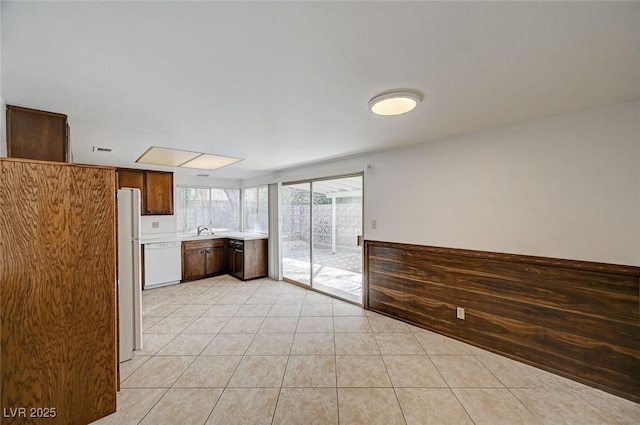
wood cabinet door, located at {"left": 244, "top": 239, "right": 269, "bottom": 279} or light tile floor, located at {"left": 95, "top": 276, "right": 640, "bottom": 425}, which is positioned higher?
wood cabinet door, located at {"left": 244, "top": 239, "right": 269, "bottom": 279}

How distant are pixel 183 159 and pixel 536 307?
4.77 meters

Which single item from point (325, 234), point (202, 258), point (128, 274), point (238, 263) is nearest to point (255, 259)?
point (238, 263)

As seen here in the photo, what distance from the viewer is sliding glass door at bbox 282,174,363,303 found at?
13.3 ft

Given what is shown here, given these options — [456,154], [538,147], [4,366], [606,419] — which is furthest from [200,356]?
[538,147]

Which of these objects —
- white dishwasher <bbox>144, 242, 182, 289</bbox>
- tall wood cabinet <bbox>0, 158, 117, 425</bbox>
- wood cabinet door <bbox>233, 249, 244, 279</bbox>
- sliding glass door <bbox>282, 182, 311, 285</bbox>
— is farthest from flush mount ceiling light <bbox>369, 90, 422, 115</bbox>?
white dishwasher <bbox>144, 242, 182, 289</bbox>

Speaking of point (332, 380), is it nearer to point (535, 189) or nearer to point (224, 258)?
point (535, 189)

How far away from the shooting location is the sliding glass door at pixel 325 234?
13.3 feet

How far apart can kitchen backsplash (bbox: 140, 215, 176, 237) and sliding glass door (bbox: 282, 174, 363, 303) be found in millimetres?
2493

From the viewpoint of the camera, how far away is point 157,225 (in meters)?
5.02

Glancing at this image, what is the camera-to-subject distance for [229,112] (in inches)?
79.9

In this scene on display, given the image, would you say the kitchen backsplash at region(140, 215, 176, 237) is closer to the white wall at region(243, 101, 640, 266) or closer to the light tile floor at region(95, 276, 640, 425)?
the light tile floor at region(95, 276, 640, 425)

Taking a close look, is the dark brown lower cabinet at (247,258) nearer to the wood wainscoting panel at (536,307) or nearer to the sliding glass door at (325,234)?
the sliding glass door at (325,234)

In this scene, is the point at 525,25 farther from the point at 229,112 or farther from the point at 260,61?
the point at 229,112

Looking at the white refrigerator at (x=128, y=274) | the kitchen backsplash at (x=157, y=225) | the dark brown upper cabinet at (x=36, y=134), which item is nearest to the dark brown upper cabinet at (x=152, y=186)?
the kitchen backsplash at (x=157, y=225)
